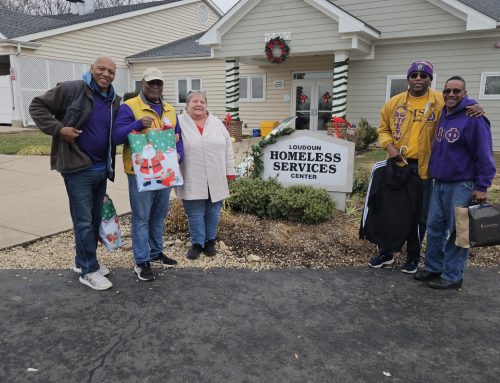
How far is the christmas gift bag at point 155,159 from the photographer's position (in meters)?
3.55

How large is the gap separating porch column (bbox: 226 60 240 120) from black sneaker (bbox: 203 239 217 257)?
1080cm

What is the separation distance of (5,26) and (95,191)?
1677cm

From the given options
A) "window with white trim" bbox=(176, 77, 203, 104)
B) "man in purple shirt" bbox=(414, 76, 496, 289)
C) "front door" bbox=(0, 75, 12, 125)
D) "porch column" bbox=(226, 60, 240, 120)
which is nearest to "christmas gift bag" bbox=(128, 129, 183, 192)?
"man in purple shirt" bbox=(414, 76, 496, 289)

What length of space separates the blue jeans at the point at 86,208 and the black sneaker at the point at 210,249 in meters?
1.12

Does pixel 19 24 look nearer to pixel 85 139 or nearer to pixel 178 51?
pixel 178 51

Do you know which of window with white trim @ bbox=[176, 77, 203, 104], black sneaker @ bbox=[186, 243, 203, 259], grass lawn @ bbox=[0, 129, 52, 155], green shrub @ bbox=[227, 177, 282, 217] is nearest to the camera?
black sneaker @ bbox=[186, 243, 203, 259]

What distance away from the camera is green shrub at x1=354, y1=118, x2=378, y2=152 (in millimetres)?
11977

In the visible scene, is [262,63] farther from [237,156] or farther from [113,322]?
[113,322]

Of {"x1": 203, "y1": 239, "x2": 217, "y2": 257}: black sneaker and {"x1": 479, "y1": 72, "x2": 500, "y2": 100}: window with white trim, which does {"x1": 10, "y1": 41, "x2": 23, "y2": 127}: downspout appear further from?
{"x1": 479, "y1": 72, "x2": 500, "y2": 100}: window with white trim

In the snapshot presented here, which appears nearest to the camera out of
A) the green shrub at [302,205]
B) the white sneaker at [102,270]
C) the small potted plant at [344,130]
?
the white sneaker at [102,270]

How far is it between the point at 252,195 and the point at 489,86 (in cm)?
965

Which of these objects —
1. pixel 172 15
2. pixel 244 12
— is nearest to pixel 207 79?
pixel 244 12

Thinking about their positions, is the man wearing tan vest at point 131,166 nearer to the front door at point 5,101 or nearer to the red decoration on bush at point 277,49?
the red decoration on bush at point 277,49

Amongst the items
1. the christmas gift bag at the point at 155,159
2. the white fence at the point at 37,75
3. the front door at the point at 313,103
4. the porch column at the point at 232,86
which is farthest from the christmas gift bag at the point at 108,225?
the white fence at the point at 37,75
